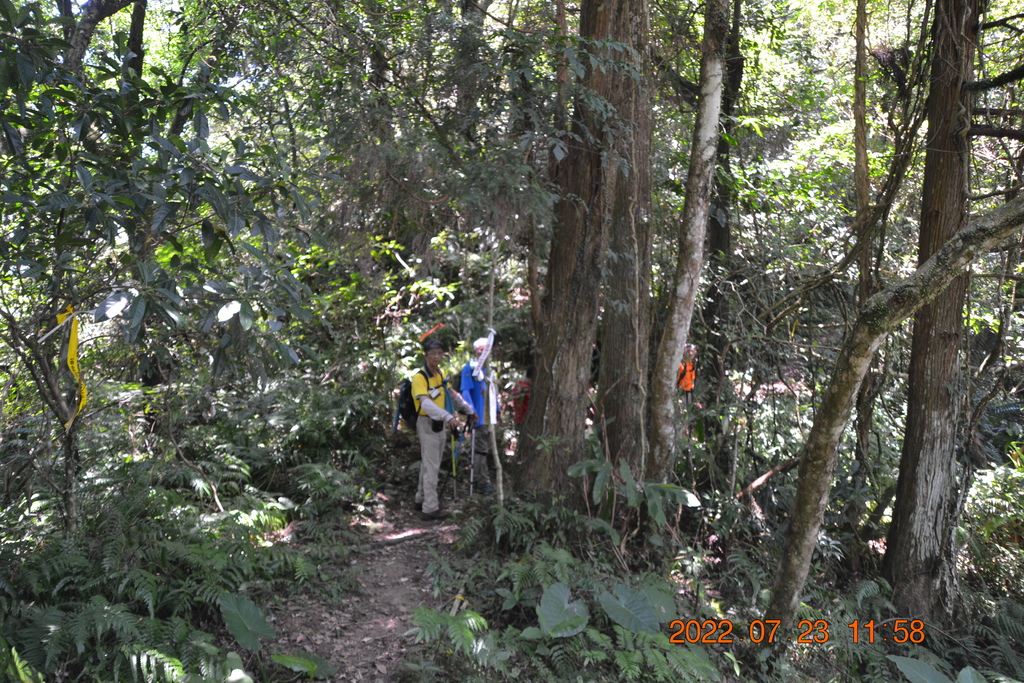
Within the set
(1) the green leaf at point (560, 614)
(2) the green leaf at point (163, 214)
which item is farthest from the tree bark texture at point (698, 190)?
(2) the green leaf at point (163, 214)

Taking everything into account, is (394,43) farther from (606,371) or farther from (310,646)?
(310,646)

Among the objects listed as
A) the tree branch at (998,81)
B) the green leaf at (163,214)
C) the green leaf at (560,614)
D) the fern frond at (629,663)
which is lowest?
the fern frond at (629,663)

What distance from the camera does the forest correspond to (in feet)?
14.3

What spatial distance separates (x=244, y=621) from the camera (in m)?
4.45

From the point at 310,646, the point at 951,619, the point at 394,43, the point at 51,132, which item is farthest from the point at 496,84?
the point at 951,619

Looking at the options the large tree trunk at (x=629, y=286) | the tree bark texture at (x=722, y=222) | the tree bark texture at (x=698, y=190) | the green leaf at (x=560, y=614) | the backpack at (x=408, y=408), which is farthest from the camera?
the tree bark texture at (x=722, y=222)

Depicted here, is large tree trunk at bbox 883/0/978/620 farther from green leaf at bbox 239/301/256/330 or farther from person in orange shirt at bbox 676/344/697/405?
green leaf at bbox 239/301/256/330

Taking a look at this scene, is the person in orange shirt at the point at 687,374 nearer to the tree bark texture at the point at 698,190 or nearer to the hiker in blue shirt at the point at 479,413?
the tree bark texture at the point at 698,190

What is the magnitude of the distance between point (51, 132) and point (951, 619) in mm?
8741

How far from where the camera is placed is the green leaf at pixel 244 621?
14.3ft

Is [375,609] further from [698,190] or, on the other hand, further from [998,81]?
[998,81]

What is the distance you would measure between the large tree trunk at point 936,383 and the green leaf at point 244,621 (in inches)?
231
